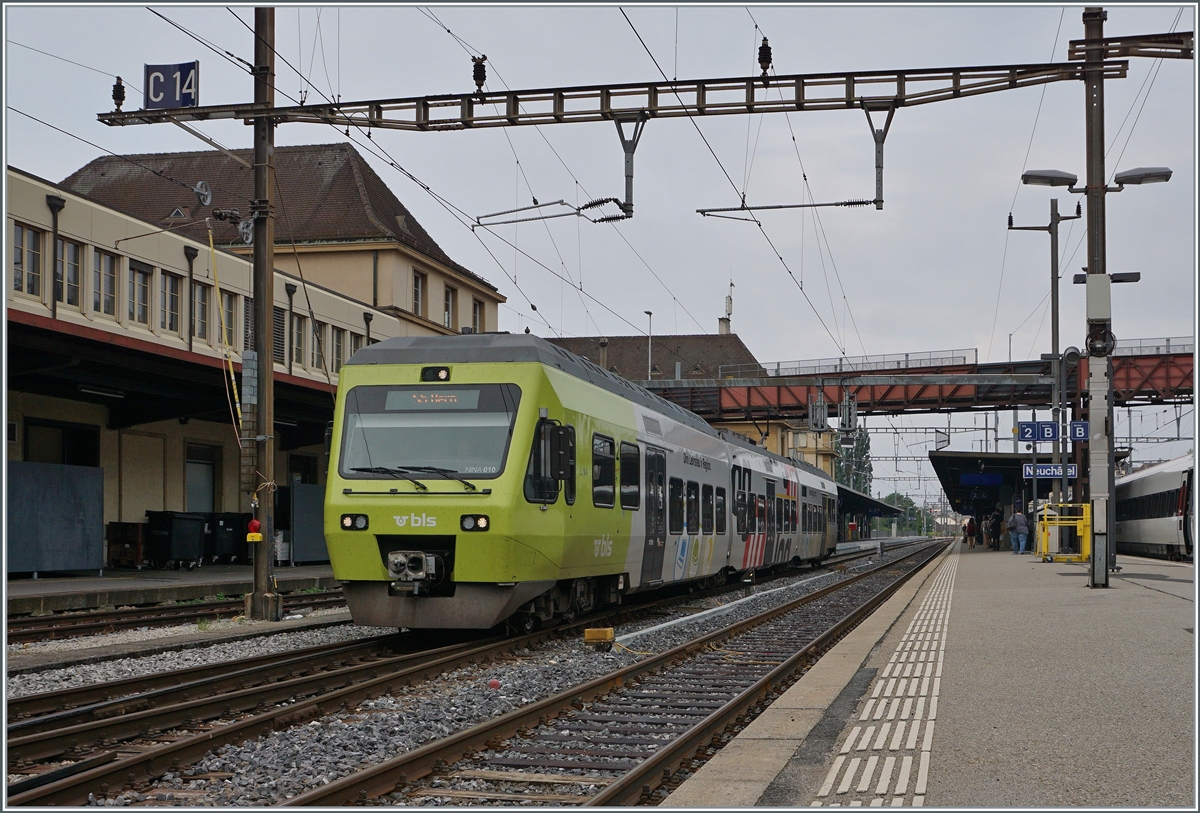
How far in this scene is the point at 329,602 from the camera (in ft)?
66.1

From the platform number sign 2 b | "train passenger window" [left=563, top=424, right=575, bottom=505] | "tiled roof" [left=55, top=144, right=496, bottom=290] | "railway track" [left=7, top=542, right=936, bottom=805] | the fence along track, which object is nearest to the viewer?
the fence along track

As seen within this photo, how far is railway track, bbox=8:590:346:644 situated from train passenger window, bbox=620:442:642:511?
581cm

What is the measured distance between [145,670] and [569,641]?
462 cm

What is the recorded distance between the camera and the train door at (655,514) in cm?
1723

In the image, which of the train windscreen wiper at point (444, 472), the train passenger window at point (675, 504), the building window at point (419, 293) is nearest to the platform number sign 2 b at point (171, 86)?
the train windscreen wiper at point (444, 472)

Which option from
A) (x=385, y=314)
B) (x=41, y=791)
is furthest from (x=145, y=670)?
(x=385, y=314)

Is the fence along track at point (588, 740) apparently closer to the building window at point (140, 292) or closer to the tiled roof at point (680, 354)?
the building window at point (140, 292)

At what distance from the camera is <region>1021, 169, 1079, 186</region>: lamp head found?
22266 millimetres

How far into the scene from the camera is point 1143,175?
22.2 metres

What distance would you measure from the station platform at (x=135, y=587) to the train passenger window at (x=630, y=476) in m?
7.91

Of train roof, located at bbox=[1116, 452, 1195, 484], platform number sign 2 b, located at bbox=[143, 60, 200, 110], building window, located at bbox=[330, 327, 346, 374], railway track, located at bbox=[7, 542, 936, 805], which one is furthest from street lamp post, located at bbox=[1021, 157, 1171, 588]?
building window, located at bbox=[330, 327, 346, 374]

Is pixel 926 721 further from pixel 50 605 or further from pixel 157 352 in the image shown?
pixel 157 352

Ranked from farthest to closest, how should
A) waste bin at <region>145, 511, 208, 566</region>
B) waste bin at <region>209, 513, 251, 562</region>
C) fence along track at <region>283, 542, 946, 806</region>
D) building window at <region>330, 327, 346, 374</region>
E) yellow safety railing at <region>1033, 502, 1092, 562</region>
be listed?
1. building window at <region>330, 327, 346, 374</region>
2. yellow safety railing at <region>1033, 502, 1092, 562</region>
3. waste bin at <region>209, 513, 251, 562</region>
4. waste bin at <region>145, 511, 208, 566</region>
5. fence along track at <region>283, 542, 946, 806</region>

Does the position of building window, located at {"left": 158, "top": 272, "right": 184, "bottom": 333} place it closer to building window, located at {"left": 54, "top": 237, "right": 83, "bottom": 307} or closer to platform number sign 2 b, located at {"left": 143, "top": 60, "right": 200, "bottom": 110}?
building window, located at {"left": 54, "top": 237, "right": 83, "bottom": 307}
